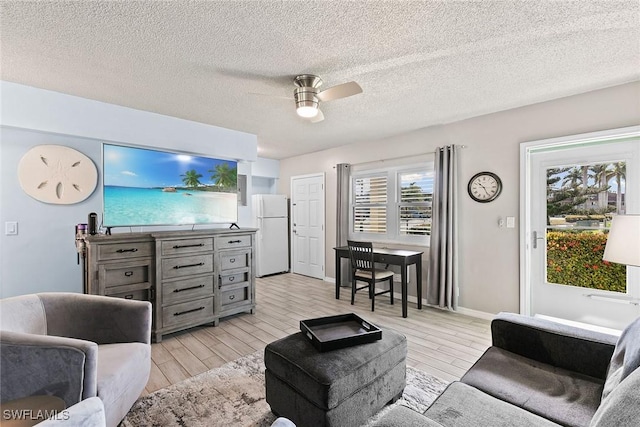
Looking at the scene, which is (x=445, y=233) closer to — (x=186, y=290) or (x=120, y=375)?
(x=186, y=290)

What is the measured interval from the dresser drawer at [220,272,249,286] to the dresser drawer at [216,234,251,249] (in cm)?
34

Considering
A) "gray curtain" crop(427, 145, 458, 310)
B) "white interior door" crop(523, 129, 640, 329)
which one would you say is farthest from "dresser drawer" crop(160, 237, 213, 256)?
"white interior door" crop(523, 129, 640, 329)

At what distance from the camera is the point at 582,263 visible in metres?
2.93

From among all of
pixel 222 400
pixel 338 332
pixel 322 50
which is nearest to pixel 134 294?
pixel 222 400

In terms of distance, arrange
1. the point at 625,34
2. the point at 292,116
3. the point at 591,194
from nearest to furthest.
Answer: the point at 625,34, the point at 591,194, the point at 292,116

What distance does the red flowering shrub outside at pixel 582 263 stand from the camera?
109 inches

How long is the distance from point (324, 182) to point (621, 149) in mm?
3847

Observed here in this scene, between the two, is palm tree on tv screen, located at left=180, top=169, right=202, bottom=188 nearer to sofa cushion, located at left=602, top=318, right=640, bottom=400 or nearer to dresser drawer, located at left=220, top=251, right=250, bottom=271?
dresser drawer, located at left=220, top=251, right=250, bottom=271

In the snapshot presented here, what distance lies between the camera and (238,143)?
4.16 m

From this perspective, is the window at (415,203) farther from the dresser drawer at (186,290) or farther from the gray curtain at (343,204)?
the dresser drawer at (186,290)

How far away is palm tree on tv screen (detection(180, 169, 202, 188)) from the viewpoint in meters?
3.46

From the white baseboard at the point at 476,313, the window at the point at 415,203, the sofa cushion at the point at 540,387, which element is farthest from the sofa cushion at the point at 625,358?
the window at the point at 415,203

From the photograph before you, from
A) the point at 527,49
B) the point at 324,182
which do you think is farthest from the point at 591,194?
the point at 324,182

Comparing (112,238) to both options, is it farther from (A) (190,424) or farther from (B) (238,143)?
(B) (238,143)
